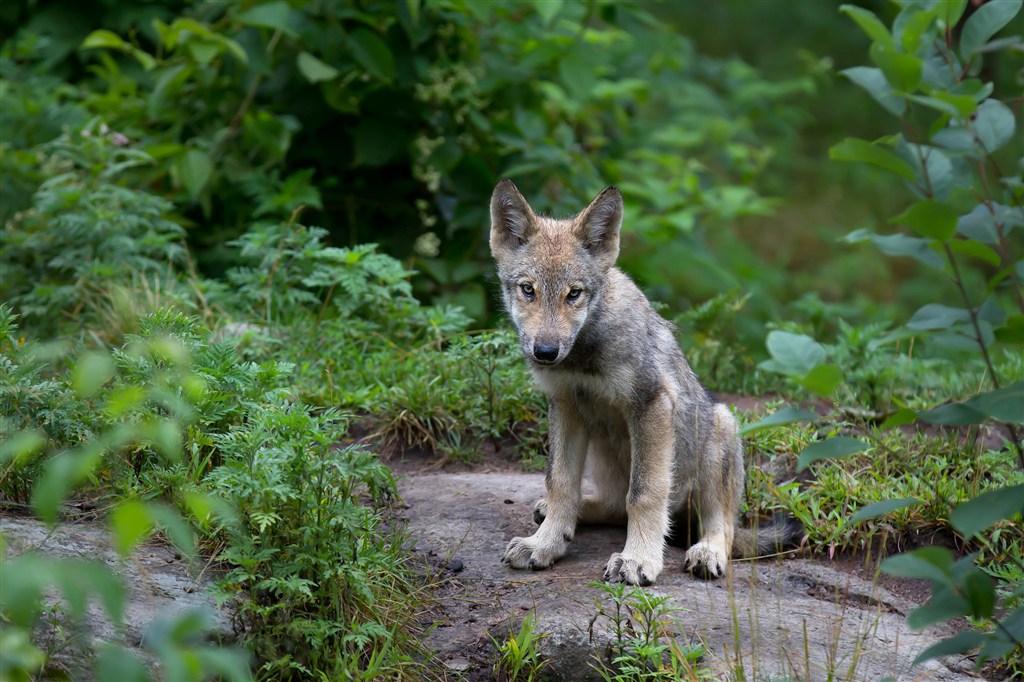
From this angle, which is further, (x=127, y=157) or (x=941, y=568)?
(x=127, y=157)

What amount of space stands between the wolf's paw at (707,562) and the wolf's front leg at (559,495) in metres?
0.65

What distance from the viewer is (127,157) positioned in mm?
8094

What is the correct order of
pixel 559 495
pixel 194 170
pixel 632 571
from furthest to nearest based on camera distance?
1. pixel 194 170
2. pixel 559 495
3. pixel 632 571

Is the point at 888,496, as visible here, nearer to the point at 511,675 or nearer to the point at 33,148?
the point at 511,675

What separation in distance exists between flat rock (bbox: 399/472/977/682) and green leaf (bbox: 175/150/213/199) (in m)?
3.34

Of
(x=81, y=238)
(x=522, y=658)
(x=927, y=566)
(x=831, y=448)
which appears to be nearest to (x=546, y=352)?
(x=522, y=658)

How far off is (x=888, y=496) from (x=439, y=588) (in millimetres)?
2540

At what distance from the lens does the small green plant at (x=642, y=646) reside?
4.07 m

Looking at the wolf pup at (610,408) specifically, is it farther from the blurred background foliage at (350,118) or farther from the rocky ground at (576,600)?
the blurred background foliage at (350,118)

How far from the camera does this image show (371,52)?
25.9 ft

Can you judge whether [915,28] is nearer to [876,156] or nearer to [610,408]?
[876,156]

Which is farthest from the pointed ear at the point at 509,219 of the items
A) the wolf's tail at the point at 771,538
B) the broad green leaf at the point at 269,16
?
the broad green leaf at the point at 269,16

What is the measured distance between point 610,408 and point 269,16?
4.19 metres

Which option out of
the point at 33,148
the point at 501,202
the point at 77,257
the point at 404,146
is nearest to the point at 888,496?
the point at 501,202
